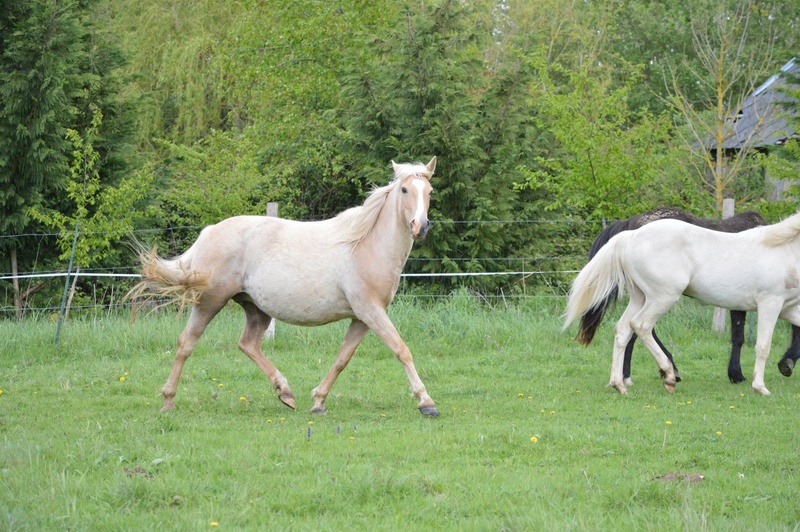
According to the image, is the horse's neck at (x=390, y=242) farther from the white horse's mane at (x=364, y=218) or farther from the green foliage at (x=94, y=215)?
the green foliage at (x=94, y=215)

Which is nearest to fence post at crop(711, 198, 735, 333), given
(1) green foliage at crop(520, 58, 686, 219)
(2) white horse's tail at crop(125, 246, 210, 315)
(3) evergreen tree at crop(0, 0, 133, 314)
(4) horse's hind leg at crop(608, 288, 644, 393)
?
(1) green foliage at crop(520, 58, 686, 219)

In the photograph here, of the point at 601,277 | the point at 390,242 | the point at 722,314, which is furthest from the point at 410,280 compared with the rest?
the point at 390,242

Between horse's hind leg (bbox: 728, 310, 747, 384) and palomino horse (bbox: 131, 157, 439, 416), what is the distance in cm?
381

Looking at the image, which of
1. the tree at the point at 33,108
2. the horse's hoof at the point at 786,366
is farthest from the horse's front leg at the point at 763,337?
the tree at the point at 33,108

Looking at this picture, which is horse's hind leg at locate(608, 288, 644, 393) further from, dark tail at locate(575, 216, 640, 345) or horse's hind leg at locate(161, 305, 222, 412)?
horse's hind leg at locate(161, 305, 222, 412)

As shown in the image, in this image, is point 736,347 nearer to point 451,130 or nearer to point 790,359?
point 790,359

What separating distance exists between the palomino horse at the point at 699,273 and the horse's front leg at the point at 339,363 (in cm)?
220

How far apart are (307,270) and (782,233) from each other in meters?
4.50

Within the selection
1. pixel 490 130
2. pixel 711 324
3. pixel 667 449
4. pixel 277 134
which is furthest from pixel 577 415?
pixel 277 134

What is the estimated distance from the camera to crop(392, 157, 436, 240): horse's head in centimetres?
685

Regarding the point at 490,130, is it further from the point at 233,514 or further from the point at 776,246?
the point at 233,514

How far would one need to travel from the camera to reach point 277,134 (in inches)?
780

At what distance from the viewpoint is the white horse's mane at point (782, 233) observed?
8445 millimetres

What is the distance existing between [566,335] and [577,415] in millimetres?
4386
